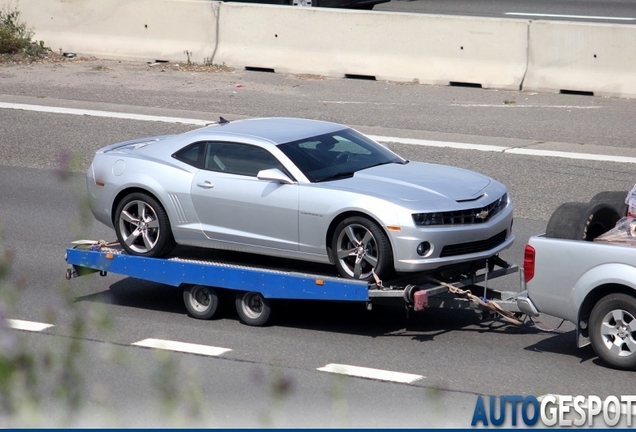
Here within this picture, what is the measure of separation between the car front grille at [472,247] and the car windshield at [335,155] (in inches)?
46.5

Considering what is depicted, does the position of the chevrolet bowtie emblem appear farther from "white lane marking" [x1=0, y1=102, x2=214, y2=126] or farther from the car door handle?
"white lane marking" [x1=0, y1=102, x2=214, y2=126]

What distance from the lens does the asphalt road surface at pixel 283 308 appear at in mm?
5809

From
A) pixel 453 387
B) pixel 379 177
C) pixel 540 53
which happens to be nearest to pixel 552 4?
pixel 540 53

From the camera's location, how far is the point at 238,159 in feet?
28.8

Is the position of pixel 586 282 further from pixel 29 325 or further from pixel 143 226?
pixel 29 325

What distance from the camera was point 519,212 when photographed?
11953 mm

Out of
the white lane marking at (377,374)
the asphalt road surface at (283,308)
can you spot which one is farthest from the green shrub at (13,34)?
the white lane marking at (377,374)

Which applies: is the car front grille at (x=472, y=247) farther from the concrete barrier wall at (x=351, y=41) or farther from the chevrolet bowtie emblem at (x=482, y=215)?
the concrete barrier wall at (x=351, y=41)

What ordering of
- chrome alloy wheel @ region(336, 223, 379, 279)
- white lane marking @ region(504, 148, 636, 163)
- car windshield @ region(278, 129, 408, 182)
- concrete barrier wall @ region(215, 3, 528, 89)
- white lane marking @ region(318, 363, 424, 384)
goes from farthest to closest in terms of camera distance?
concrete barrier wall @ region(215, 3, 528, 89), white lane marking @ region(504, 148, 636, 163), car windshield @ region(278, 129, 408, 182), chrome alloy wheel @ region(336, 223, 379, 279), white lane marking @ region(318, 363, 424, 384)

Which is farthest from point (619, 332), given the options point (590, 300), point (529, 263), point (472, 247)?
point (472, 247)

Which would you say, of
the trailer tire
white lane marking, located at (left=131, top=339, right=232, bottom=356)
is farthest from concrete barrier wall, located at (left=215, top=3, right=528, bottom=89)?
white lane marking, located at (left=131, top=339, right=232, bottom=356)

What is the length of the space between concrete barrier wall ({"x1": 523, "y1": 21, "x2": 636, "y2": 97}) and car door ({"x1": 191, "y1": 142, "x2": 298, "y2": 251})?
10369 millimetres

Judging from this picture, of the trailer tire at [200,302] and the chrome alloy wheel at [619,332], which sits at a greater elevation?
the chrome alloy wheel at [619,332]

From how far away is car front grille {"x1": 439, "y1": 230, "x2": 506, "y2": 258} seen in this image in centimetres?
793
